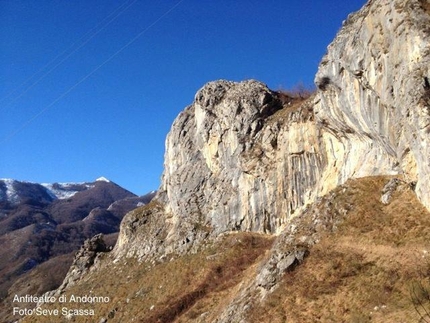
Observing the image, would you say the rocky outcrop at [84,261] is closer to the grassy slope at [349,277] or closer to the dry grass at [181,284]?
the dry grass at [181,284]

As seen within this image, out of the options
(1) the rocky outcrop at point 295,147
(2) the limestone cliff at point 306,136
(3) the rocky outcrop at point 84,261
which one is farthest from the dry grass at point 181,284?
(3) the rocky outcrop at point 84,261

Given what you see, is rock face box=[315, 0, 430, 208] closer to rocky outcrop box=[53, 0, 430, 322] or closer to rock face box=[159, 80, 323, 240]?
rocky outcrop box=[53, 0, 430, 322]

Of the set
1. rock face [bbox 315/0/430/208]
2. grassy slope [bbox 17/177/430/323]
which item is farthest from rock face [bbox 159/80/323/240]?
grassy slope [bbox 17/177/430/323]

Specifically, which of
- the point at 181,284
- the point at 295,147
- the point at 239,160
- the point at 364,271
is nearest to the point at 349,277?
the point at 364,271

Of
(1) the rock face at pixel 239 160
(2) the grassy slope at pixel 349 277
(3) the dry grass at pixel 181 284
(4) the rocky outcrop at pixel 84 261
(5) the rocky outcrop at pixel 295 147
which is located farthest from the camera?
(4) the rocky outcrop at pixel 84 261

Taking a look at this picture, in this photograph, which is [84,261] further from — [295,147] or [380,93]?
[380,93]

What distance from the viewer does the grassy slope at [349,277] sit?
19.4 meters

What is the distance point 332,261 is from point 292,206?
19.2 m

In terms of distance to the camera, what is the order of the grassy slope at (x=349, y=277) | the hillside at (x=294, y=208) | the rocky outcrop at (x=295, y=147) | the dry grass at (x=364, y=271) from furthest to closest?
the rocky outcrop at (x=295, y=147)
the hillside at (x=294, y=208)
the grassy slope at (x=349, y=277)
the dry grass at (x=364, y=271)

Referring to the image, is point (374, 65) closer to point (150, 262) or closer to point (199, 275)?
point (199, 275)

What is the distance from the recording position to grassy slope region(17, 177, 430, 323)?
1936cm

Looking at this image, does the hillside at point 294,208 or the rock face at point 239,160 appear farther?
the rock face at point 239,160

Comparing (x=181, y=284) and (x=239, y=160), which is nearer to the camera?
(x=181, y=284)

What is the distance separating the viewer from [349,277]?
22078 mm
